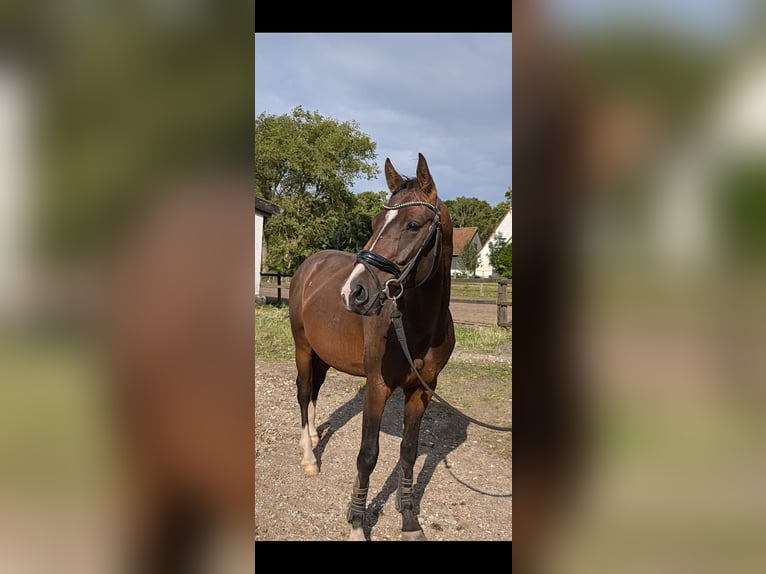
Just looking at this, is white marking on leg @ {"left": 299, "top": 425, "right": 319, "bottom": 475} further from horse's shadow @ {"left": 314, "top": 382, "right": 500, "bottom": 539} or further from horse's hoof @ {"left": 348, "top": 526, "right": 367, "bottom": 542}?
horse's hoof @ {"left": 348, "top": 526, "right": 367, "bottom": 542}

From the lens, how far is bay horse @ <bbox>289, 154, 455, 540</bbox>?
7.32 feet

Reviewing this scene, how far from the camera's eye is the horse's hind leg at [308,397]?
13.8 feet

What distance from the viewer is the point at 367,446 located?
2.81 metres

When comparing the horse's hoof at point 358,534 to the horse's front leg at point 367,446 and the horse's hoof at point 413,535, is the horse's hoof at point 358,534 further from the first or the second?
the horse's hoof at point 413,535

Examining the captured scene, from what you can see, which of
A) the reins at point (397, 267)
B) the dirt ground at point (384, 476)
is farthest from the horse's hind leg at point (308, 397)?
the reins at point (397, 267)

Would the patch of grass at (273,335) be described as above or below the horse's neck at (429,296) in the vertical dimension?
below

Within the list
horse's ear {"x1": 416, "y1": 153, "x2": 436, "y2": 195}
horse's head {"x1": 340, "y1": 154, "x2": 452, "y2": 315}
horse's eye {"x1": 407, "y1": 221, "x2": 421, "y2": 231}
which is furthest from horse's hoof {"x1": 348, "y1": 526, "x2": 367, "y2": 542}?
horse's ear {"x1": 416, "y1": 153, "x2": 436, "y2": 195}

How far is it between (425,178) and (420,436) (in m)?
3.58

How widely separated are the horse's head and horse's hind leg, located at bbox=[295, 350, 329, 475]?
8.19ft

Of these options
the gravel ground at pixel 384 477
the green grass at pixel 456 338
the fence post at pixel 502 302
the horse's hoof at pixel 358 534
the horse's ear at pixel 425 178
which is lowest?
the gravel ground at pixel 384 477

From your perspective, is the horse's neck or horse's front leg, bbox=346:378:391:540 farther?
horse's front leg, bbox=346:378:391:540
